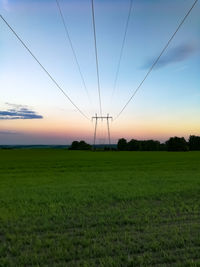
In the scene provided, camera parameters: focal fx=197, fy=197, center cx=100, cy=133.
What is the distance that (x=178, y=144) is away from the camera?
318ft

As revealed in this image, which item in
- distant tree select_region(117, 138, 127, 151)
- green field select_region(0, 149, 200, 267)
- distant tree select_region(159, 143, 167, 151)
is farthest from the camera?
distant tree select_region(117, 138, 127, 151)

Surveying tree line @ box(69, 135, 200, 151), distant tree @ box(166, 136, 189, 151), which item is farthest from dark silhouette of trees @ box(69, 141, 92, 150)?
distant tree @ box(166, 136, 189, 151)

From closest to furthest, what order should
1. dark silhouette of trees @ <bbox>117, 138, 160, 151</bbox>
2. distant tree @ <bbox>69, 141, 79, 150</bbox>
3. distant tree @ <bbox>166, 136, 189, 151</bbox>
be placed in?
distant tree @ <bbox>166, 136, 189, 151</bbox> → dark silhouette of trees @ <bbox>117, 138, 160, 151</bbox> → distant tree @ <bbox>69, 141, 79, 150</bbox>

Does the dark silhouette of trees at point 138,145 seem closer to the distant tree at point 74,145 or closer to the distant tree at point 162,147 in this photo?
the distant tree at point 162,147

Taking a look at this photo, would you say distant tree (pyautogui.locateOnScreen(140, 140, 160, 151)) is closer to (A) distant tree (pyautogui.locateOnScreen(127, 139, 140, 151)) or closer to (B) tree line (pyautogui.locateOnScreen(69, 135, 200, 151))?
(B) tree line (pyautogui.locateOnScreen(69, 135, 200, 151))

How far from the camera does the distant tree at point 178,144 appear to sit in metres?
96.2

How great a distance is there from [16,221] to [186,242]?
500 cm

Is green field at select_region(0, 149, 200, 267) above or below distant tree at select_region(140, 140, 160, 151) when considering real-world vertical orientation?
below

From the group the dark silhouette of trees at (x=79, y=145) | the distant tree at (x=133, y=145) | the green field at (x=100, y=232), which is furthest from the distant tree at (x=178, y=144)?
the green field at (x=100, y=232)

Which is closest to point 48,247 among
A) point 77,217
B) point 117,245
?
point 117,245

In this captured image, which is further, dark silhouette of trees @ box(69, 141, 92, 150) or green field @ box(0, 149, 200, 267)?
dark silhouette of trees @ box(69, 141, 92, 150)

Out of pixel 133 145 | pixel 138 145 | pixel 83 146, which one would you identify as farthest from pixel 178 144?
pixel 83 146

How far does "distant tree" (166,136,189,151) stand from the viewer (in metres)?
96.2

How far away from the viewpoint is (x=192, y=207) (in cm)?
769
